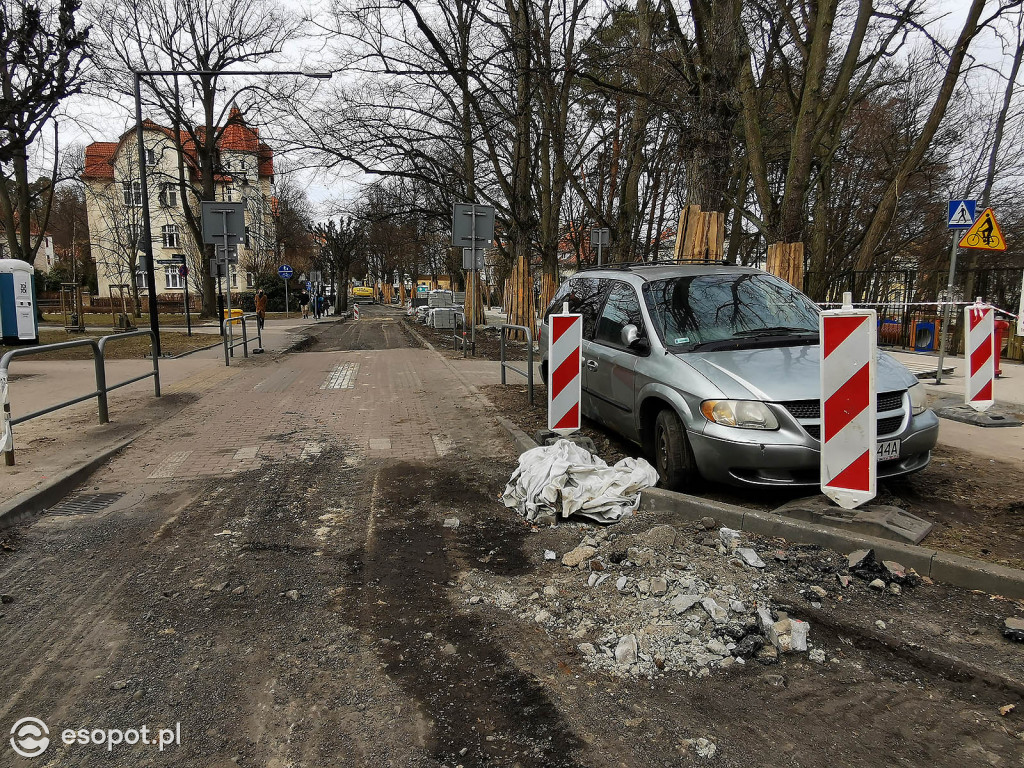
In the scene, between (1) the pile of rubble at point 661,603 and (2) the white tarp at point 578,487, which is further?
(2) the white tarp at point 578,487

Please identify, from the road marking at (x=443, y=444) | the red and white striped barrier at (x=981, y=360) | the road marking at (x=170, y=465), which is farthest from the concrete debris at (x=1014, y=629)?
the road marking at (x=170, y=465)

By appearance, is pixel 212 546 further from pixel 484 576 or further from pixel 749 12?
pixel 749 12

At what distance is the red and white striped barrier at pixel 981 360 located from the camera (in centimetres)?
790

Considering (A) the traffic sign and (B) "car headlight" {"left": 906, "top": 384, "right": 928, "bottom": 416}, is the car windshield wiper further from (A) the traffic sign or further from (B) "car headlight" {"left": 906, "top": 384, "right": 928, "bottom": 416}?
(A) the traffic sign

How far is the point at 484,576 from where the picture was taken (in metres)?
3.95

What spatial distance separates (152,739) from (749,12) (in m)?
15.9

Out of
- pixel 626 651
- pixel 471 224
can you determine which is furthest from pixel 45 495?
pixel 471 224

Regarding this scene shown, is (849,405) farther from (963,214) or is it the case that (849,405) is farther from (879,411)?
(963,214)

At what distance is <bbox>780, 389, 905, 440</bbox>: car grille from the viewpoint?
14.8 feet

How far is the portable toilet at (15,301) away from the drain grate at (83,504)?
14533 millimetres

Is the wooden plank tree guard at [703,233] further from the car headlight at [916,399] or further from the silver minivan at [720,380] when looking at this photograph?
the car headlight at [916,399]

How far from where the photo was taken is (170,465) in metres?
6.65

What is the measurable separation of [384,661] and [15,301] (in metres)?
18.6

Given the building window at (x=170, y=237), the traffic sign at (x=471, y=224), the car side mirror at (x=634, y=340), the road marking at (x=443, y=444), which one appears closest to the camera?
the car side mirror at (x=634, y=340)
